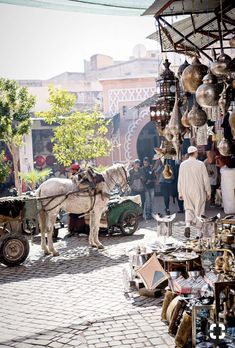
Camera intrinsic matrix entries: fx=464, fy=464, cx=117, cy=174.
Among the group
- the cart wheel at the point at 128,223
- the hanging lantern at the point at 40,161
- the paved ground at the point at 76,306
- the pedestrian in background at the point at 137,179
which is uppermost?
the hanging lantern at the point at 40,161

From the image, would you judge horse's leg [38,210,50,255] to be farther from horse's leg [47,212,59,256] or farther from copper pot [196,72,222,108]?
copper pot [196,72,222,108]

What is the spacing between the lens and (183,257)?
5770mm

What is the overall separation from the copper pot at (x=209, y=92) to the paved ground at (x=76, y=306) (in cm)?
264

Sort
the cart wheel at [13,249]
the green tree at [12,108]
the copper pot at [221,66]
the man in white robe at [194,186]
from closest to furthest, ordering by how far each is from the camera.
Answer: the copper pot at [221,66], the cart wheel at [13,249], the man in white robe at [194,186], the green tree at [12,108]

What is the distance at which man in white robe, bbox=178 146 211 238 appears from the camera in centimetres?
926

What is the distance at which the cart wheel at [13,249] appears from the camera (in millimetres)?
8531

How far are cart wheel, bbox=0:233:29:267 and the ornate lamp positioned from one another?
3471 millimetres

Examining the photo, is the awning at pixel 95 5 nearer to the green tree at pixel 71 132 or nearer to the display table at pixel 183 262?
the display table at pixel 183 262

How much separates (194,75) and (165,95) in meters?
1.20

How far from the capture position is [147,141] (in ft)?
70.8

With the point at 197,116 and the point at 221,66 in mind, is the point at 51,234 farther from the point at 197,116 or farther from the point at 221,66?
the point at 221,66

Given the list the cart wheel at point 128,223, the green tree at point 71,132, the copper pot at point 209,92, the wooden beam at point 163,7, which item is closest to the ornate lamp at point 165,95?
the wooden beam at point 163,7

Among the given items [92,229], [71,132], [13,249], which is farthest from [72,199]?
[71,132]

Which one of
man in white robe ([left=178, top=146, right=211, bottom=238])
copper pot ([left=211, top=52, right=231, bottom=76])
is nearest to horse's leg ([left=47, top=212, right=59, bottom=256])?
man in white robe ([left=178, top=146, right=211, bottom=238])
